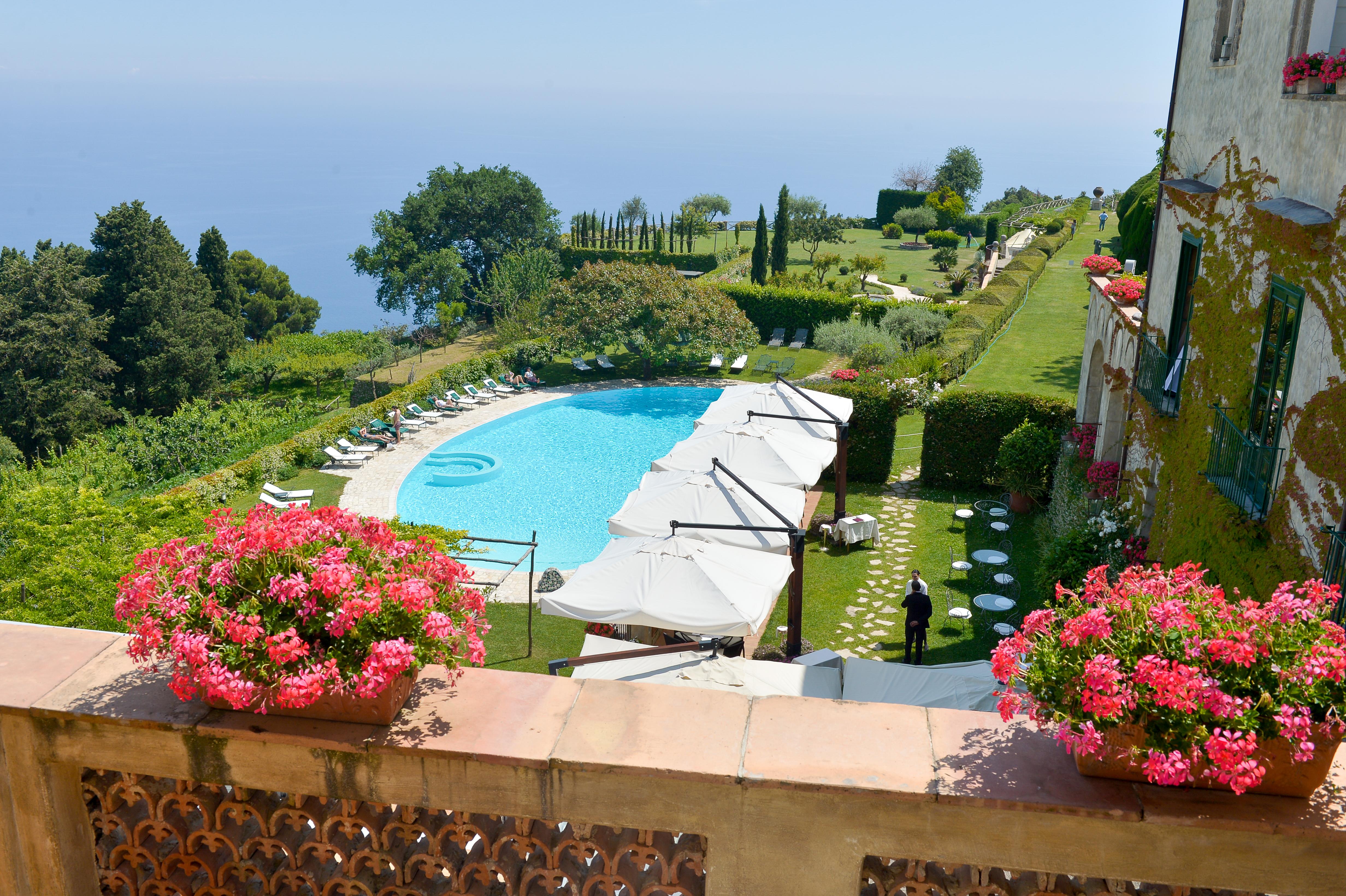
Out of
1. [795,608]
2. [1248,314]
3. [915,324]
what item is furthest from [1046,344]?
[1248,314]

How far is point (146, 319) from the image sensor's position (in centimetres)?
4803

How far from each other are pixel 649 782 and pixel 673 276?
108 ft

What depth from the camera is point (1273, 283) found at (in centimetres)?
927

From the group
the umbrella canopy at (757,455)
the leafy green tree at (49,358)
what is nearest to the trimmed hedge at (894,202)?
the leafy green tree at (49,358)

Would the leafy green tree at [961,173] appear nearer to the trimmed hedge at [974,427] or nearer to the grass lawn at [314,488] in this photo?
the trimmed hedge at [974,427]

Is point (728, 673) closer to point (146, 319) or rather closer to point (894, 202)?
point (146, 319)

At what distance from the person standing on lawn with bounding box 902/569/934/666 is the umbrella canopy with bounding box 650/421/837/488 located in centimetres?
298

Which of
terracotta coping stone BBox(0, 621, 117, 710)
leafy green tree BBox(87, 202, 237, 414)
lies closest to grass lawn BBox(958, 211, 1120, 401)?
terracotta coping stone BBox(0, 621, 117, 710)

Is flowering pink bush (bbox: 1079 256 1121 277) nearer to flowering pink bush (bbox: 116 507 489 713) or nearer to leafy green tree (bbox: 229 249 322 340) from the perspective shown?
flowering pink bush (bbox: 116 507 489 713)

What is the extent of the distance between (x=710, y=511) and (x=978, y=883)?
11.7 m

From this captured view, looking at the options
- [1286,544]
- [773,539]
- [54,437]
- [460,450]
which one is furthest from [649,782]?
[54,437]

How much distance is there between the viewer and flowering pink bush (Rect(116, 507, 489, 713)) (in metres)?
2.99

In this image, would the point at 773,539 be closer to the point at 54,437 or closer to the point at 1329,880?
the point at 1329,880

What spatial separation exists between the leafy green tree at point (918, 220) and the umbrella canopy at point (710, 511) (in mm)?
51789
